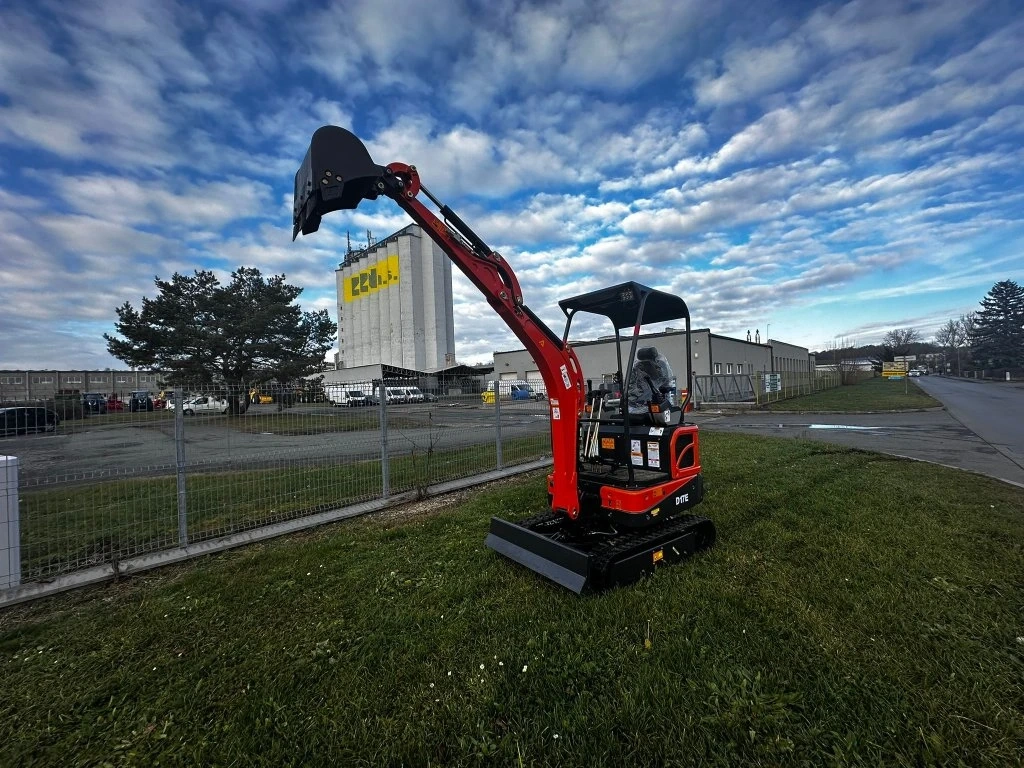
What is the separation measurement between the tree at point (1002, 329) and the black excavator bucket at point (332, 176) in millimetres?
91608

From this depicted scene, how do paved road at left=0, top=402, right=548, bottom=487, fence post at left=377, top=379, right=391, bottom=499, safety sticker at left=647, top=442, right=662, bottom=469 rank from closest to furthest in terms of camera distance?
safety sticker at left=647, top=442, right=662, bottom=469
paved road at left=0, top=402, right=548, bottom=487
fence post at left=377, top=379, right=391, bottom=499

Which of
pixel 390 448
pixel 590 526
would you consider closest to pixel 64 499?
pixel 390 448

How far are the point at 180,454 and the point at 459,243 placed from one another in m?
3.97

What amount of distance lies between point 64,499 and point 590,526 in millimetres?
6118

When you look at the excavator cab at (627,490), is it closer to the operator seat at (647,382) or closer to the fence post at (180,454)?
the operator seat at (647,382)

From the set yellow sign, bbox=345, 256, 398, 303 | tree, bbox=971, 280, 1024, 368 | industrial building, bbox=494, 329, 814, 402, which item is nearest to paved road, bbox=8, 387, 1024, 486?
industrial building, bbox=494, 329, 814, 402

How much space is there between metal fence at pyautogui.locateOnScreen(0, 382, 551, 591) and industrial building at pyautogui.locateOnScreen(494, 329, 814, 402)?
15.5 m

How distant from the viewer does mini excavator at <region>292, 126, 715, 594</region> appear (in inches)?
137

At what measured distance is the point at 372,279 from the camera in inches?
2003

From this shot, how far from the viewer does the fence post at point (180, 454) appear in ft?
16.1

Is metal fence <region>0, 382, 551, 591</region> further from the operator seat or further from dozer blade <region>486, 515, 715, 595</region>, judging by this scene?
the operator seat

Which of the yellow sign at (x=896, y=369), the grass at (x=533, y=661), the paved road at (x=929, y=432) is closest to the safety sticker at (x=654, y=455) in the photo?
the grass at (x=533, y=661)

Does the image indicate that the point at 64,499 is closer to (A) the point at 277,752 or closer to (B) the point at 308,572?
(B) the point at 308,572

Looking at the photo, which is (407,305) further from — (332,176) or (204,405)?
(332,176)
